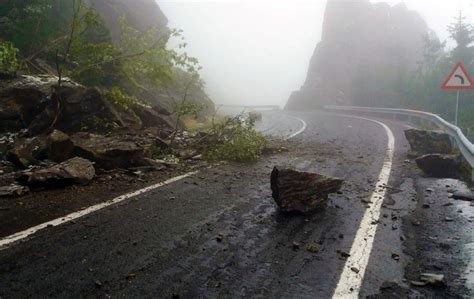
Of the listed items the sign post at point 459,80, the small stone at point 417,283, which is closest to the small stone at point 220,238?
the small stone at point 417,283

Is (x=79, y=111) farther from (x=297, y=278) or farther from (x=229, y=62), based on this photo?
(x=229, y=62)

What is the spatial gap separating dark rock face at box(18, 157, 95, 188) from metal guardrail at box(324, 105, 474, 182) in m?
6.89

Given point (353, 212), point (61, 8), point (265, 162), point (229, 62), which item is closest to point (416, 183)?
point (353, 212)

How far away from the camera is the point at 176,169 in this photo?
8.00 meters

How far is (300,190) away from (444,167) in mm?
4055

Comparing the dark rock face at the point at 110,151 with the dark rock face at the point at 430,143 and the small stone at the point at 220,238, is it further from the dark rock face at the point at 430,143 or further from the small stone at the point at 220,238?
the dark rock face at the point at 430,143

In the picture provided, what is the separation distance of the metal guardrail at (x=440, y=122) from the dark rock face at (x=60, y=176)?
689 centimetres

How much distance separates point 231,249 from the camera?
4.15 metres

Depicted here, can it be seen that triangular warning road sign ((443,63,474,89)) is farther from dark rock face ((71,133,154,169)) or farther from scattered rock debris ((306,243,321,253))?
scattered rock debris ((306,243,321,253))

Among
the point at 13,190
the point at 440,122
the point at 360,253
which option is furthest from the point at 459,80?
the point at 13,190

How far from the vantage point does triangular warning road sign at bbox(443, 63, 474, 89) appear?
1242 centimetres

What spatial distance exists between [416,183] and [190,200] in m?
4.35

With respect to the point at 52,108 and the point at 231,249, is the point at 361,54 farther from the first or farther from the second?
the point at 231,249

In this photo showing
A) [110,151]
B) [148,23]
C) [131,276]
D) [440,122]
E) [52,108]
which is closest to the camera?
[131,276]
